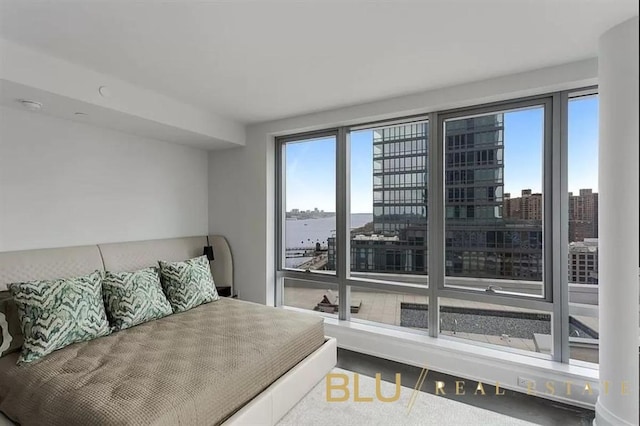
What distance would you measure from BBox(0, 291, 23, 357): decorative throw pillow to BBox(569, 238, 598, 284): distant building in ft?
13.2

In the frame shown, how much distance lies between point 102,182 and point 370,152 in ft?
8.85

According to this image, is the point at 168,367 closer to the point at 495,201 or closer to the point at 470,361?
the point at 470,361

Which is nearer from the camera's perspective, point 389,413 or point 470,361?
point 389,413

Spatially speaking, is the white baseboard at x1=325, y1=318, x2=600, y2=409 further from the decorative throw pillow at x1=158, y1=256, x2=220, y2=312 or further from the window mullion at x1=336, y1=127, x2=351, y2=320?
the decorative throw pillow at x1=158, y1=256, x2=220, y2=312

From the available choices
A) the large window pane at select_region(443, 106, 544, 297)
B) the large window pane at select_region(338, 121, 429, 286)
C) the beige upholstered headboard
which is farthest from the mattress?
the large window pane at select_region(443, 106, 544, 297)

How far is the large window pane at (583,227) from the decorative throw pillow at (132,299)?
3.35 meters

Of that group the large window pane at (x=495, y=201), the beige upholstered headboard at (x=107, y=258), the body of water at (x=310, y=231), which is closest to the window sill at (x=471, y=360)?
the large window pane at (x=495, y=201)

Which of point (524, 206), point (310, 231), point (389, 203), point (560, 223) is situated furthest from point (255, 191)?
point (560, 223)

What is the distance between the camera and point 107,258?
2887 mm

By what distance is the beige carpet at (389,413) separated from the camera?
2.08 metres

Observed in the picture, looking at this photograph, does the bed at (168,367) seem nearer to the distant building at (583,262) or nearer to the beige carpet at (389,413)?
the beige carpet at (389,413)

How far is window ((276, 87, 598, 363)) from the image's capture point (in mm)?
2457

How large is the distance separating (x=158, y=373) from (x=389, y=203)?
2.45 m

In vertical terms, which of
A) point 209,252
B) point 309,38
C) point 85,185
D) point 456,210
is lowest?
point 209,252
